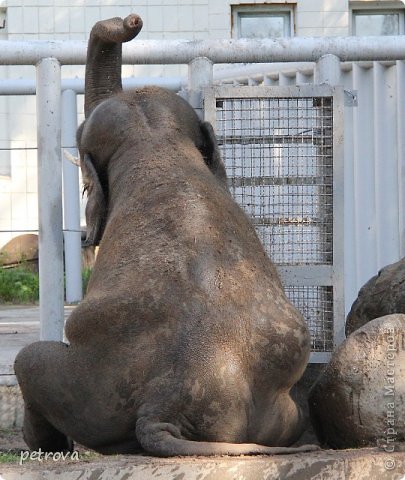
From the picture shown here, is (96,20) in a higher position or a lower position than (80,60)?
higher

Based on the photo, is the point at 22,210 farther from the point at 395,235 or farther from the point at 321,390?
the point at 321,390

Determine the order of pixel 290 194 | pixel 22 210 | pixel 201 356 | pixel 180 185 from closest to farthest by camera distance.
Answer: pixel 201 356 < pixel 180 185 < pixel 290 194 < pixel 22 210

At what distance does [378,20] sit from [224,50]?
431 inches

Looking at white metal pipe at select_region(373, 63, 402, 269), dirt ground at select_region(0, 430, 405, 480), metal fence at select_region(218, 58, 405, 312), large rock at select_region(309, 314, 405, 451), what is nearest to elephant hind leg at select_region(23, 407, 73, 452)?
dirt ground at select_region(0, 430, 405, 480)

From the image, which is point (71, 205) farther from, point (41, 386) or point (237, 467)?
point (237, 467)

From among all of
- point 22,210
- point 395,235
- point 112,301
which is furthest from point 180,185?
point 22,210

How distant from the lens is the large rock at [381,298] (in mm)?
5941

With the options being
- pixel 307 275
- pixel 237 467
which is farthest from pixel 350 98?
pixel 237 467

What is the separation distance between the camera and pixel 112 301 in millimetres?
4660

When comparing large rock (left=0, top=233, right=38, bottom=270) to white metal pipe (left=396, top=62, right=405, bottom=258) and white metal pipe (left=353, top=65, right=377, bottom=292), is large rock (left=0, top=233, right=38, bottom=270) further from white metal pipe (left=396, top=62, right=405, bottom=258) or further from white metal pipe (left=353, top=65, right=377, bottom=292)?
white metal pipe (left=396, top=62, right=405, bottom=258)

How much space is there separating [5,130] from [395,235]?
10.1 metres

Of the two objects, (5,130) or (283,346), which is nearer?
(283,346)

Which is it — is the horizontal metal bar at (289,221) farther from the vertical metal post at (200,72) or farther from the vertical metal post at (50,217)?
the vertical metal post at (50,217)

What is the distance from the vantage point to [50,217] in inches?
256
